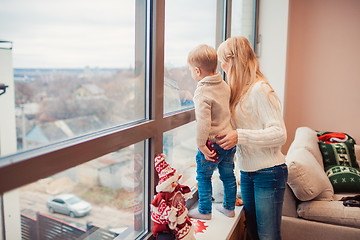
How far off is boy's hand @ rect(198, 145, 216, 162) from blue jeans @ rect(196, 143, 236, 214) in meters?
0.04

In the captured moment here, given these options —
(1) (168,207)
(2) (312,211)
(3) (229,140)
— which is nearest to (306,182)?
(2) (312,211)

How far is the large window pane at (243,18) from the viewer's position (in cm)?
288

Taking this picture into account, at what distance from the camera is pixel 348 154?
9.68 ft

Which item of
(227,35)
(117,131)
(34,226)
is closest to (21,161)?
(34,226)

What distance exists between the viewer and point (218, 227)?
5.49 ft

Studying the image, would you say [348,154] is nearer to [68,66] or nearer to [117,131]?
[117,131]

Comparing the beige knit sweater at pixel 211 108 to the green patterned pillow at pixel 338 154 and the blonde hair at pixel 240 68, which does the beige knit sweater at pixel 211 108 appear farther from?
the green patterned pillow at pixel 338 154

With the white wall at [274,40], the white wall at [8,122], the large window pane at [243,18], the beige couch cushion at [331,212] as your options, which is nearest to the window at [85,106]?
the white wall at [8,122]

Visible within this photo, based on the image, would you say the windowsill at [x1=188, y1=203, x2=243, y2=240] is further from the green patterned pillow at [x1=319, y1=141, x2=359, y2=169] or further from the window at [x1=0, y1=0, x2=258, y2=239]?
the green patterned pillow at [x1=319, y1=141, x2=359, y2=169]

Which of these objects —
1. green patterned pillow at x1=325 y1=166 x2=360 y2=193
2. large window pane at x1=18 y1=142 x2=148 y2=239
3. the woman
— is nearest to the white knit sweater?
the woman

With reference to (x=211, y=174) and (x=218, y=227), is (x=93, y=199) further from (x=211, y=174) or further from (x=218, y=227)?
(x=218, y=227)

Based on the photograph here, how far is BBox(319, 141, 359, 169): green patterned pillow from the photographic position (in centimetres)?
288

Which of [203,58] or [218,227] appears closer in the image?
[203,58]

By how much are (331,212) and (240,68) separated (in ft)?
3.68
